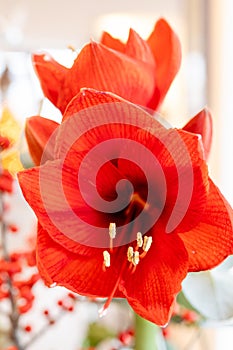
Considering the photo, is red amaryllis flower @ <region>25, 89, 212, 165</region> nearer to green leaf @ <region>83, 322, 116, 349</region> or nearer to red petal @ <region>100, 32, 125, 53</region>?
red petal @ <region>100, 32, 125, 53</region>

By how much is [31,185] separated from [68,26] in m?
1.08

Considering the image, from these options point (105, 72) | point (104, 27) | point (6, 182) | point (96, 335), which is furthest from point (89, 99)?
point (104, 27)

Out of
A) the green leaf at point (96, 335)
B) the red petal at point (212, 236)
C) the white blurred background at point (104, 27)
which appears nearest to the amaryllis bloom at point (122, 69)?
the red petal at point (212, 236)

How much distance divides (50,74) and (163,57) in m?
0.09

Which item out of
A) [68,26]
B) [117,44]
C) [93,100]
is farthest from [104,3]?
[93,100]

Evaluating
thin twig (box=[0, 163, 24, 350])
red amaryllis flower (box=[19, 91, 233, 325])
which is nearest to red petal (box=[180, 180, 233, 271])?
red amaryllis flower (box=[19, 91, 233, 325])

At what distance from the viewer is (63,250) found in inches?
15.0

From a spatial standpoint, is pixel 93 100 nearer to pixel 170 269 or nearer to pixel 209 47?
pixel 170 269

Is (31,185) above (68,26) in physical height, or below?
above

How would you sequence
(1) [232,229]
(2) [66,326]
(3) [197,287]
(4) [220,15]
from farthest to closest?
(2) [66,326] < (4) [220,15] < (3) [197,287] < (1) [232,229]

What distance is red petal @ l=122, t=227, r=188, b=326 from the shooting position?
362mm

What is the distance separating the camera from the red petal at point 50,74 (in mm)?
436

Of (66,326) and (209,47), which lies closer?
(209,47)

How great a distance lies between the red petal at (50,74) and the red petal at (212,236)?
0.14 metres
